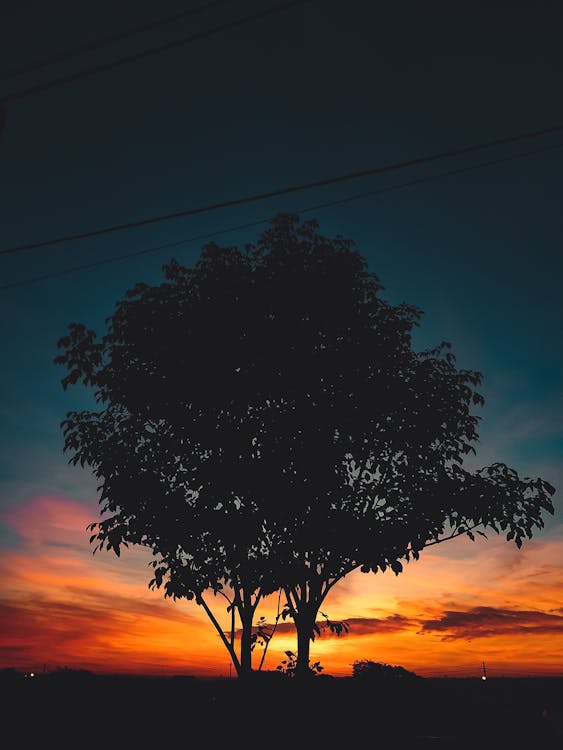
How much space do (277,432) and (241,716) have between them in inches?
217

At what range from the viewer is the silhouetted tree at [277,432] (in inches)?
423

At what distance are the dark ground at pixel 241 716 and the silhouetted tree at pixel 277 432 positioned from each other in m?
0.86

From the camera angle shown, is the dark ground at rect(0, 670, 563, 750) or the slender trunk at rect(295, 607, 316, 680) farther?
the slender trunk at rect(295, 607, 316, 680)

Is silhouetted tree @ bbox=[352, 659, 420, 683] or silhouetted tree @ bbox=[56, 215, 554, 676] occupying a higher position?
silhouetted tree @ bbox=[56, 215, 554, 676]

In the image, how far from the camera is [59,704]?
11938mm

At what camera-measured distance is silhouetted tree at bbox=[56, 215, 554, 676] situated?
1073 cm

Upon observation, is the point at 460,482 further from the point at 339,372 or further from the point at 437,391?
the point at 339,372

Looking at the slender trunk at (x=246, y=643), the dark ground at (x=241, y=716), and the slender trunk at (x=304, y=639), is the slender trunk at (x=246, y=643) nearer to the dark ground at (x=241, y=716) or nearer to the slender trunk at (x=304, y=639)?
the dark ground at (x=241, y=716)

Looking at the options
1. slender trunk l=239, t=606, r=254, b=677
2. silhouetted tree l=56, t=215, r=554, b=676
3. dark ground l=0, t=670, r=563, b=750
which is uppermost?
silhouetted tree l=56, t=215, r=554, b=676

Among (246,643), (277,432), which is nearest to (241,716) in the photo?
(246,643)

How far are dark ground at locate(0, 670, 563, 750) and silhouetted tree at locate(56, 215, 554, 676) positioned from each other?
2.82 feet

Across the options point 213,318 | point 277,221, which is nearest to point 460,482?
point 213,318

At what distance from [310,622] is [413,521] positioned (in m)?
3.03

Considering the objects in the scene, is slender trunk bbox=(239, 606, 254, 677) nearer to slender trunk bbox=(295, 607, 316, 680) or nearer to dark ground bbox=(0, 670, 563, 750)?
dark ground bbox=(0, 670, 563, 750)
